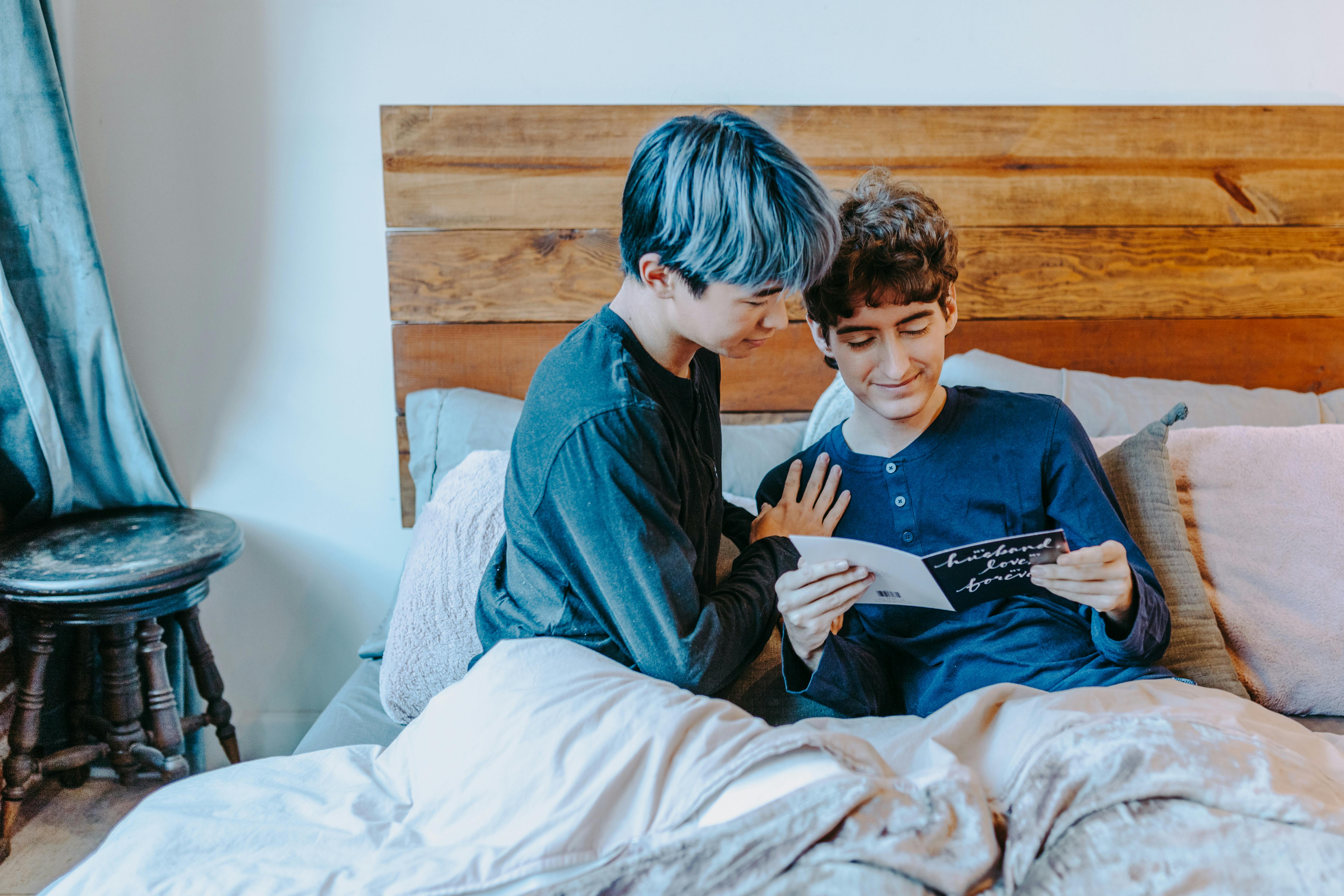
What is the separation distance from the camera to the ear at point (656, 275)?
932mm

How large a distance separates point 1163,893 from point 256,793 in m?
0.78

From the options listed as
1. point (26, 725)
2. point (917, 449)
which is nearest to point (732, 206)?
point (917, 449)

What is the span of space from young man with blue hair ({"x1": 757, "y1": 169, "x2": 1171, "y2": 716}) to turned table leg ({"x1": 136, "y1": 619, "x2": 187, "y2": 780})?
113 cm

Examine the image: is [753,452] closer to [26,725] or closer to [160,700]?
[160,700]

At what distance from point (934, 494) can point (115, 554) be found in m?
1.29

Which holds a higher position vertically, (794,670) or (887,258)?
(887,258)

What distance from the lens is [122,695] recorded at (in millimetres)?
1541

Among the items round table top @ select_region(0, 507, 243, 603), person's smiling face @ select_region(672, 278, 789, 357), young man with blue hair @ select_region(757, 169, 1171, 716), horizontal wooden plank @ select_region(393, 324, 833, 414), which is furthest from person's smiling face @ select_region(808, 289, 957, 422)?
round table top @ select_region(0, 507, 243, 603)

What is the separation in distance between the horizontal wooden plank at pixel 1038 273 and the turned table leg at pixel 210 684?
0.69 metres

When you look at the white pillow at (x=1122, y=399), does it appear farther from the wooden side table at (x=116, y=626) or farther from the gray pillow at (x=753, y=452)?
the wooden side table at (x=116, y=626)

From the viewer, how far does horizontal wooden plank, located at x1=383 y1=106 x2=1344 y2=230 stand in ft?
5.37

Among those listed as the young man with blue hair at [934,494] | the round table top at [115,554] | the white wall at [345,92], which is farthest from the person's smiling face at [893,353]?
the round table top at [115,554]

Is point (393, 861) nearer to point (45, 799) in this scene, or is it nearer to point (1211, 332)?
point (45, 799)

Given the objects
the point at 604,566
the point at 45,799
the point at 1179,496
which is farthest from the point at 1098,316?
the point at 45,799
